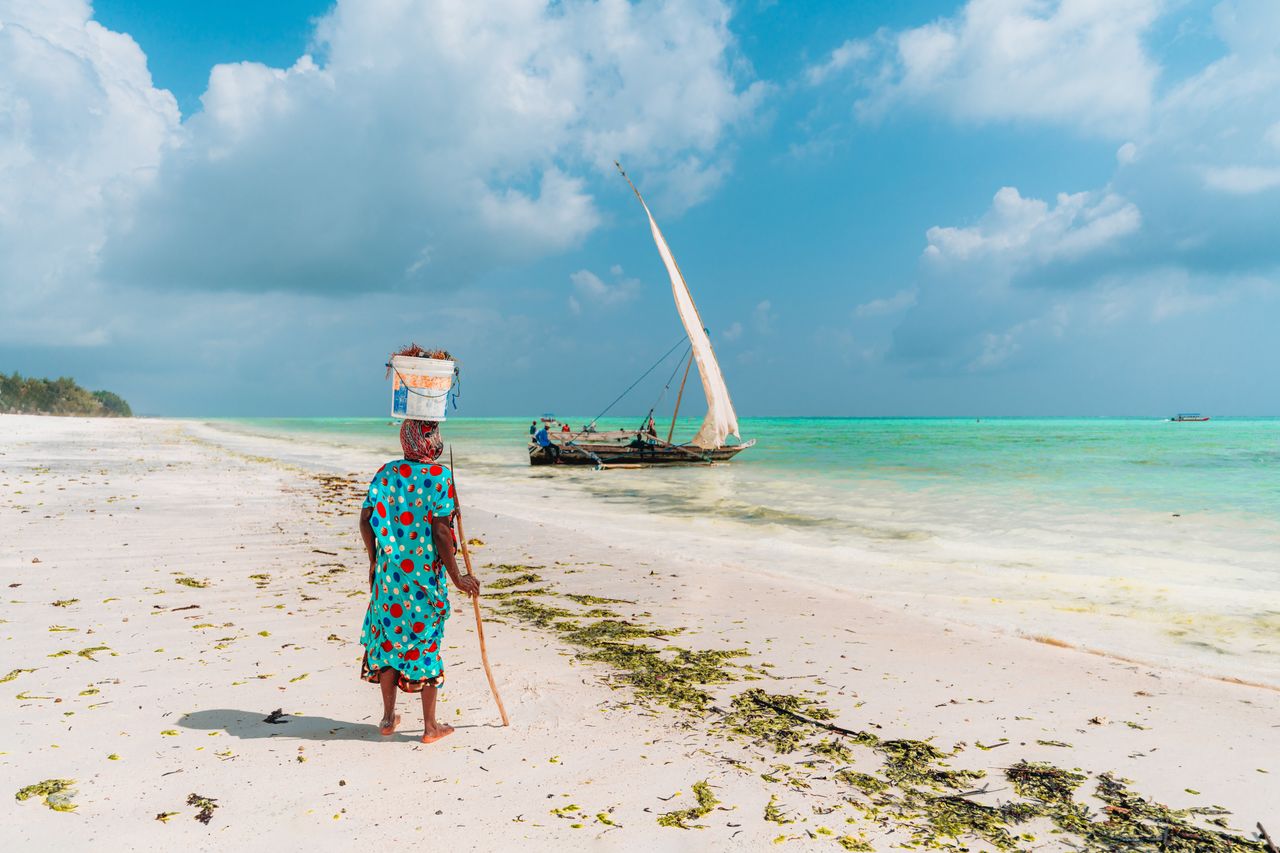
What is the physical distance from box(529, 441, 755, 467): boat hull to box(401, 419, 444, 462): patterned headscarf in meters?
26.1

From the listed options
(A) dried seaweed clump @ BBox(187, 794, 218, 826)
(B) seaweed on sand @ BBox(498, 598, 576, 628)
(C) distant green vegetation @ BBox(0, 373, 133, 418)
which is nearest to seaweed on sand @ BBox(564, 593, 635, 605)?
(B) seaweed on sand @ BBox(498, 598, 576, 628)

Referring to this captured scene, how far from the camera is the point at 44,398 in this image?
8431 centimetres

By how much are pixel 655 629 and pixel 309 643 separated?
9.69 feet

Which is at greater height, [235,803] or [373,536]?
[373,536]

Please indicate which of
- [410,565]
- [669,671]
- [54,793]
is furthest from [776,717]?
[54,793]

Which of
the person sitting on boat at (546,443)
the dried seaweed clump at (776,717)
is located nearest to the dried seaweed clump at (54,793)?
the dried seaweed clump at (776,717)

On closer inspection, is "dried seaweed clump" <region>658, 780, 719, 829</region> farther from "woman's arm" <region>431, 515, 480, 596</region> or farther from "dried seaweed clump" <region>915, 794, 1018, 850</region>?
"woman's arm" <region>431, 515, 480, 596</region>

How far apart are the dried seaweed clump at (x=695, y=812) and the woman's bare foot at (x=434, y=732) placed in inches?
57.4

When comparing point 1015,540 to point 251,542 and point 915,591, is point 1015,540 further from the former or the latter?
point 251,542

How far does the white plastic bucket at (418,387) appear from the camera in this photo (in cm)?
377

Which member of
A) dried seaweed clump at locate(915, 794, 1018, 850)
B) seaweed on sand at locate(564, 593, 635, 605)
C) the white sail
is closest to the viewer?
dried seaweed clump at locate(915, 794, 1018, 850)

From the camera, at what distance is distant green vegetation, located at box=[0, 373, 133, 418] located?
77688mm

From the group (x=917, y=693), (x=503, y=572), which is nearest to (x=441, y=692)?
(x=917, y=693)

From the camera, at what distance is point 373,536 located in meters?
3.76
